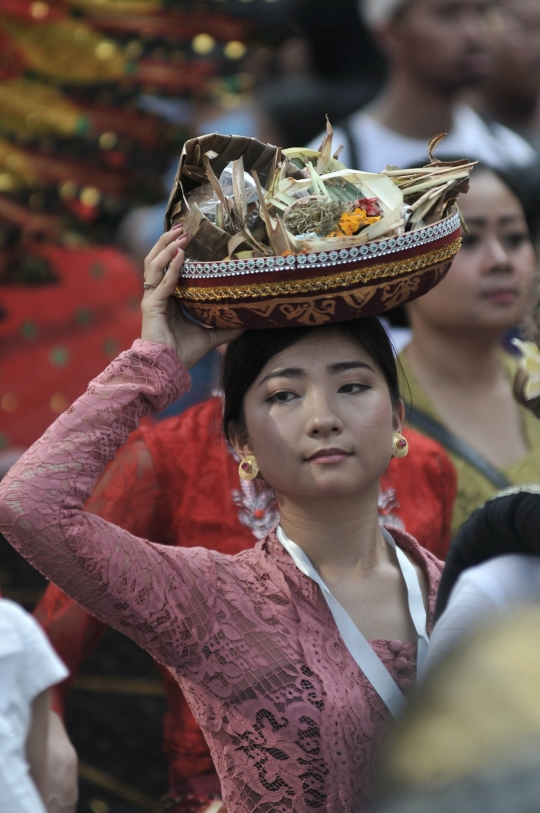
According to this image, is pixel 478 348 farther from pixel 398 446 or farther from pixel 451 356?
pixel 398 446

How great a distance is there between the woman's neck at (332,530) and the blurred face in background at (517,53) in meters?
3.94

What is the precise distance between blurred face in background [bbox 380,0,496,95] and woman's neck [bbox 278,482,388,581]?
3018 millimetres

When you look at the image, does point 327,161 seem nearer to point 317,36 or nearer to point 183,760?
point 183,760

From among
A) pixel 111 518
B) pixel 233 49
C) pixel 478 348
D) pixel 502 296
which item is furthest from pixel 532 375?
pixel 233 49

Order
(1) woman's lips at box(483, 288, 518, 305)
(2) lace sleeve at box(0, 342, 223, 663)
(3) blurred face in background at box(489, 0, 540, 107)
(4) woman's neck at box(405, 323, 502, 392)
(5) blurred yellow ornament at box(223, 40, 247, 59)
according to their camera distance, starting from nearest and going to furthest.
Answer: (2) lace sleeve at box(0, 342, 223, 663), (1) woman's lips at box(483, 288, 518, 305), (4) woman's neck at box(405, 323, 502, 392), (3) blurred face in background at box(489, 0, 540, 107), (5) blurred yellow ornament at box(223, 40, 247, 59)

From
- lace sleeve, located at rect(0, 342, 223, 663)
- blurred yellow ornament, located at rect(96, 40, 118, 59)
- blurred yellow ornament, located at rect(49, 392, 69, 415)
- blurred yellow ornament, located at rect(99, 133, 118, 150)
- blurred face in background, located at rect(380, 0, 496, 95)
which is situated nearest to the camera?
lace sleeve, located at rect(0, 342, 223, 663)

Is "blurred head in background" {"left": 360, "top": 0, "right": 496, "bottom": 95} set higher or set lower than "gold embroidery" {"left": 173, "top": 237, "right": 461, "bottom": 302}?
higher

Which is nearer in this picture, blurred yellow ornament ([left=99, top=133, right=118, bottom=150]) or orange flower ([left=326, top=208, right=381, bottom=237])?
orange flower ([left=326, top=208, right=381, bottom=237])

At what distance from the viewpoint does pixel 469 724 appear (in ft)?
1.86

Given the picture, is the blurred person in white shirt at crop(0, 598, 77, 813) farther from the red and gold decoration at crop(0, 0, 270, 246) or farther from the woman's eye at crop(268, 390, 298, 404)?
the red and gold decoration at crop(0, 0, 270, 246)

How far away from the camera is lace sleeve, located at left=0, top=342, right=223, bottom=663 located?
5.85ft

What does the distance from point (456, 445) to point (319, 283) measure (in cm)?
164

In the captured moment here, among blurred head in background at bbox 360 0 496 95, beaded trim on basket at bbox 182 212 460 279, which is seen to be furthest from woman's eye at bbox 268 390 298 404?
blurred head in background at bbox 360 0 496 95

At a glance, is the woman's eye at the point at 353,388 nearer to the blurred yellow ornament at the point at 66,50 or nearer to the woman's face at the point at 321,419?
the woman's face at the point at 321,419
